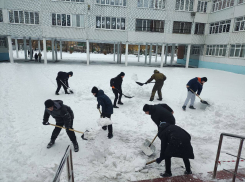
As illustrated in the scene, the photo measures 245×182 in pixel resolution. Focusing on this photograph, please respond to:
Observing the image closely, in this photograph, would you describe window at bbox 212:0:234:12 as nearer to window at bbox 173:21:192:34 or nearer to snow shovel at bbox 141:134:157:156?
window at bbox 173:21:192:34

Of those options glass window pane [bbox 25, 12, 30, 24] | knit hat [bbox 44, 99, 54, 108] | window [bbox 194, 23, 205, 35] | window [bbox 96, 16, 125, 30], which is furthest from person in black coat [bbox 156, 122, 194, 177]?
window [bbox 194, 23, 205, 35]

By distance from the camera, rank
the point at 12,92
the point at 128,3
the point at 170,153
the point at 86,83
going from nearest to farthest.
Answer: the point at 170,153, the point at 12,92, the point at 86,83, the point at 128,3

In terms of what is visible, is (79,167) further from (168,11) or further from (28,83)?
(168,11)

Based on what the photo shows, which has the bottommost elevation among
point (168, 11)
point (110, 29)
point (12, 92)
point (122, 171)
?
point (122, 171)

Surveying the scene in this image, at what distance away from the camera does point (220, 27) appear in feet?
67.8

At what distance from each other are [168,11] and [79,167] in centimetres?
2142

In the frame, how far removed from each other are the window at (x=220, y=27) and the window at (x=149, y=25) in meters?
6.80

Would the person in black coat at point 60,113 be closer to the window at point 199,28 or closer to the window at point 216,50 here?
the window at point 216,50

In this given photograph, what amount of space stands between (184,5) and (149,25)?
5.12m

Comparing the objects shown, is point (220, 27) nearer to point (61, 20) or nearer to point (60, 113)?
point (61, 20)

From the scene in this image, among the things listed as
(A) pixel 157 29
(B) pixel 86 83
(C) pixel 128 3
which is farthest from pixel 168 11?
(B) pixel 86 83

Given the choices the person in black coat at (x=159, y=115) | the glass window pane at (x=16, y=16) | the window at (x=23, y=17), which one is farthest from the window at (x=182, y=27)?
the person in black coat at (x=159, y=115)

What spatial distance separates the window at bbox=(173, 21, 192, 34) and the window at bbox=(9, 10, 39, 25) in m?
16.5

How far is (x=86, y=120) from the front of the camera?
21.2 ft
